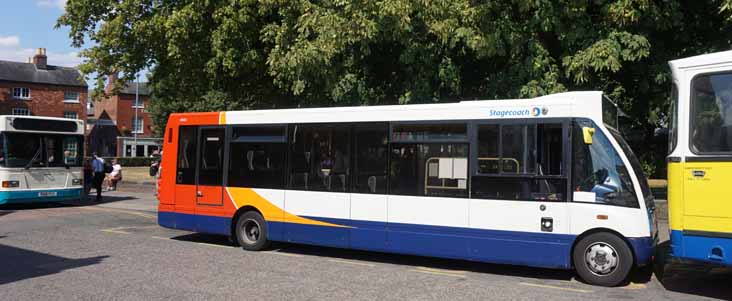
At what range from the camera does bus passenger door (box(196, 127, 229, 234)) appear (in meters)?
11.0

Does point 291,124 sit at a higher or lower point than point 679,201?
higher

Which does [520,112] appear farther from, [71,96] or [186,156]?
[71,96]

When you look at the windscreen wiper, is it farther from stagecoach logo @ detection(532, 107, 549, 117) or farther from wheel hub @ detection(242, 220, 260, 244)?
stagecoach logo @ detection(532, 107, 549, 117)

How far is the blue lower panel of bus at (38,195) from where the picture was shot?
1666cm

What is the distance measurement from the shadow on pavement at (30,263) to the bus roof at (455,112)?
3473mm

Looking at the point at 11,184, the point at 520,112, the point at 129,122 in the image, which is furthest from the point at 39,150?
the point at 129,122

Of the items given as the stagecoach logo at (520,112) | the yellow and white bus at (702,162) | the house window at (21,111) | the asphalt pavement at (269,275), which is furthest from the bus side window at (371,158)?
the house window at (21,111)

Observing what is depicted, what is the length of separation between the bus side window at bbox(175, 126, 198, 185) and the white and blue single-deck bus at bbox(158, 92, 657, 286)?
0.02m

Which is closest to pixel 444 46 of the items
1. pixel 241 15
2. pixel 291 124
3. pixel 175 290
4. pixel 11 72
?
pixel 291 124

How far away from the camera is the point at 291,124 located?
1041 centimetres

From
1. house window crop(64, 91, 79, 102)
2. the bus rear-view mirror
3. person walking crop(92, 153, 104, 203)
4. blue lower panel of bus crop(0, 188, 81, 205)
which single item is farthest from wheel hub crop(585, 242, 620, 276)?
house window crop(64, 91, 79, 102)

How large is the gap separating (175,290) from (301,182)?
342 cm

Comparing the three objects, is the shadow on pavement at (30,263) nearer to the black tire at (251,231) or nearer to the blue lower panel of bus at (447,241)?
the black tire at (251,231)

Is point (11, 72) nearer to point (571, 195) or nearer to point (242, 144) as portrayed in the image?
point (242, 144)
